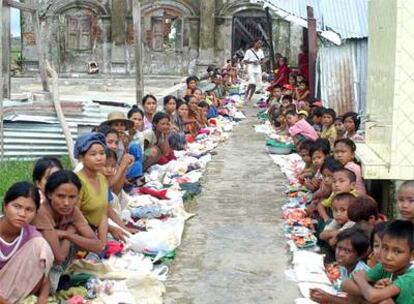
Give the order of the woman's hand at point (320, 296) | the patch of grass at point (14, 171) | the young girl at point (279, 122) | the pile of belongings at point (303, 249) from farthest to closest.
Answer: the young girl at point (279, 122) → the patch of grass at point (14, 171) → the pile of belongings at point (303, 249) → the woman's hand at point (320, 296)

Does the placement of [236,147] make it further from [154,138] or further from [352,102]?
[154,138]

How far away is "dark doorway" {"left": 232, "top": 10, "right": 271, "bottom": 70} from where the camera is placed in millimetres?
27406

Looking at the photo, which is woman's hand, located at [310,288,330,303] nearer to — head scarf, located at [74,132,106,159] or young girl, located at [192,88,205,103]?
→ head scarf, located at [74,132,106,159]

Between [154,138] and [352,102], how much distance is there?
3.84 meters

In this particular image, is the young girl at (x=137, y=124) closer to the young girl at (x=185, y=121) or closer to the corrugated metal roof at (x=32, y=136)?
the corrugated metal roof at (x=32, y=136)

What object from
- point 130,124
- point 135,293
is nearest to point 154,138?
point 130,124

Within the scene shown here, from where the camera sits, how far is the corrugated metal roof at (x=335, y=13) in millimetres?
11055

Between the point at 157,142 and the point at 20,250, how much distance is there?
15.4ft

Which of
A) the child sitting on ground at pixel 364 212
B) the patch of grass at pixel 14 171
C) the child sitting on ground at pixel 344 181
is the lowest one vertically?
the patch of grass at pixel 14 171

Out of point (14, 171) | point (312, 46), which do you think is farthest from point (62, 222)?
point (312, 46)

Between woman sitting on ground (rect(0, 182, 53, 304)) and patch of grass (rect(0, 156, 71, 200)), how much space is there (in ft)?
11.3

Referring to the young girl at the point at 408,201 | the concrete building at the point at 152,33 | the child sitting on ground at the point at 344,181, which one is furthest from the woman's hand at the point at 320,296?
the concrete building at the point at 152,33

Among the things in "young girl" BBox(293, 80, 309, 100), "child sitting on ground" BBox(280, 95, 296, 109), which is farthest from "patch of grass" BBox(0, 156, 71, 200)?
"young girl" BBox(293, 80, 309, 100)

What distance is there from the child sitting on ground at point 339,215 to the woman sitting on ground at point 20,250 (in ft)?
6.97
